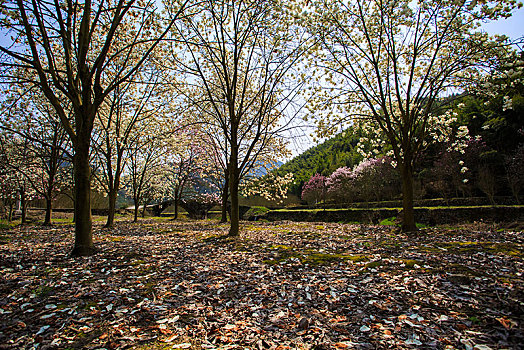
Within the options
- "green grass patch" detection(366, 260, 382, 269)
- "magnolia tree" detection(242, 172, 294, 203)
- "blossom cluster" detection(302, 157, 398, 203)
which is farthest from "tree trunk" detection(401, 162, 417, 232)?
"blossom cluster" detection(302, 157, 398, 203)

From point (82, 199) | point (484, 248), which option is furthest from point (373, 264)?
point (82, 199)

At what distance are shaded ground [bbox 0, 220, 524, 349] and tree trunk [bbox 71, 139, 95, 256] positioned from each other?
436mm

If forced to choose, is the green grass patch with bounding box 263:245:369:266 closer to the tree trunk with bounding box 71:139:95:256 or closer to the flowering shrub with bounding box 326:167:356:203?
the tree trunk with bounding box 71:139:95:256

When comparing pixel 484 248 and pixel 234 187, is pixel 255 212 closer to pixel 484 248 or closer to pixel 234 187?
pixel 234 187

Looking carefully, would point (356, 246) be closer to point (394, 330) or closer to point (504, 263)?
point (504, 263)

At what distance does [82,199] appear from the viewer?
562cm

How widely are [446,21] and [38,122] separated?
58.9 feet

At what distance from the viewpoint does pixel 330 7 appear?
8617mm

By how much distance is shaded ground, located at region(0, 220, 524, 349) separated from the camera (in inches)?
96.7

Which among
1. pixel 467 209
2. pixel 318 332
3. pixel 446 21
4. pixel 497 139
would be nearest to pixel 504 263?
pixel 318 332

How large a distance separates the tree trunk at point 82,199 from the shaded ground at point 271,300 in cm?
44

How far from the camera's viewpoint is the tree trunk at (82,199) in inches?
221

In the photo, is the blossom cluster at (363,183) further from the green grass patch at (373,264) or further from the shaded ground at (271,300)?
the shaded ground at (271,300)

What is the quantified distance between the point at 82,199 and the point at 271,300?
4.89 meters
